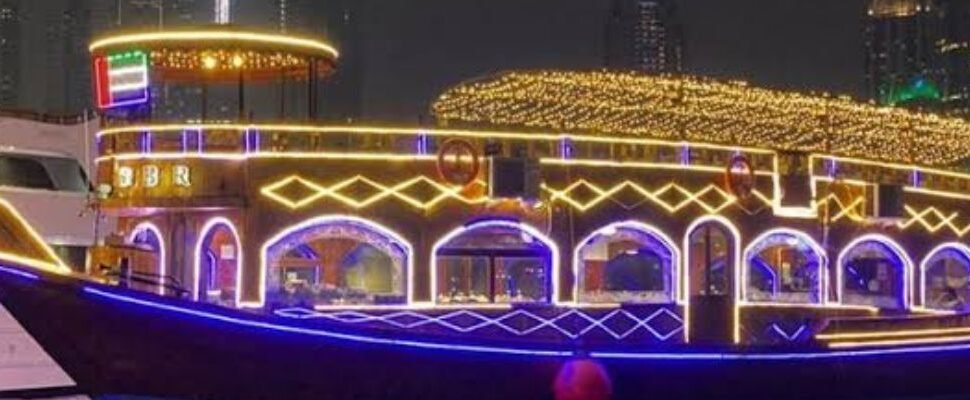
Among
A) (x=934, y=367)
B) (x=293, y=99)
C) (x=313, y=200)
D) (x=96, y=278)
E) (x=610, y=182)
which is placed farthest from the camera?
(x=293, y=99)

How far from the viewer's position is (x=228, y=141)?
16.0m

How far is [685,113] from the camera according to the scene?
18.2 meters

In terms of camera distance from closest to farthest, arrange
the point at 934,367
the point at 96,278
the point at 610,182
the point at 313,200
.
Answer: the point at 96,278, the point at 313,200, the point at 610,182, the point at 934,367

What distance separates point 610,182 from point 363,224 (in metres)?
2.89

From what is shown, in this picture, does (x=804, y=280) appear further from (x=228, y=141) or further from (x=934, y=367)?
(x=228, y=141)

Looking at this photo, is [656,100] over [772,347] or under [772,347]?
over

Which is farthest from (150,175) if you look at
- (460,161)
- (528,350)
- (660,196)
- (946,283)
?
(946,283)

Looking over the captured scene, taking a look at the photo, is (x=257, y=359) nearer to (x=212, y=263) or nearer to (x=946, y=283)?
(x=212, y=263)

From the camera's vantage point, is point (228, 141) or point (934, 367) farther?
point (934, 367)

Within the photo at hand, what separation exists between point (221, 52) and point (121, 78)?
1.24 meters

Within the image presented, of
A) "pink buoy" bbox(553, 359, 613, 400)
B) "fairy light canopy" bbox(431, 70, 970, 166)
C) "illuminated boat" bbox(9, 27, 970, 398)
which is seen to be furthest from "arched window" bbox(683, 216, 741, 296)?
"pink buoy" bbox(553, 359, 613, 400)

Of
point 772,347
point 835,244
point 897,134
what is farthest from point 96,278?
point 897,134

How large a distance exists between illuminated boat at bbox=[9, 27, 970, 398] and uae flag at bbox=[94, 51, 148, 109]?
3 centimetres

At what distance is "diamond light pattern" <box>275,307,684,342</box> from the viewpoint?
52.2ft
